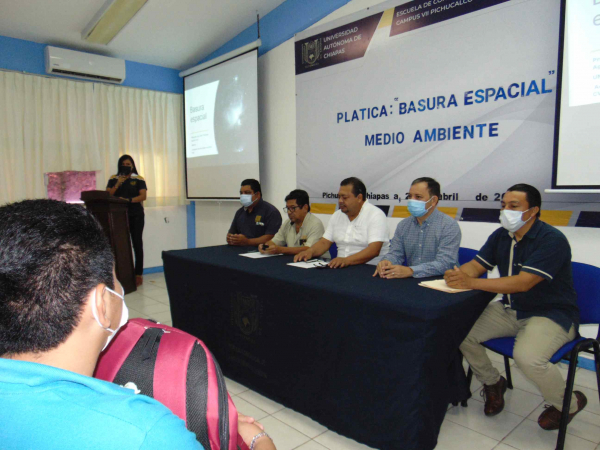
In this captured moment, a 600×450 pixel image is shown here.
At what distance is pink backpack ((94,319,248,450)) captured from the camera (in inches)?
26.4

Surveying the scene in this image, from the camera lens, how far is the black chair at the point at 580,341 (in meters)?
1.64

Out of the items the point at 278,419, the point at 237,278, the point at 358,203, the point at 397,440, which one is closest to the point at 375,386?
the point at 397,440

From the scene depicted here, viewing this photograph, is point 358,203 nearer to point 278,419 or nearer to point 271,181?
point 278,419

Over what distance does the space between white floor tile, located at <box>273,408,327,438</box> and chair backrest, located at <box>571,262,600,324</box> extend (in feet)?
4.38

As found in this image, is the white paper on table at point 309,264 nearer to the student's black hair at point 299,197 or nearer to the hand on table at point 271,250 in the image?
the hand on table at point 271,250

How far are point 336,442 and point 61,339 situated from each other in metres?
1.57

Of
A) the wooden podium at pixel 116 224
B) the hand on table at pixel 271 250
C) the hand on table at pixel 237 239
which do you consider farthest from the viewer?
the wooden podium at pixel 116 224

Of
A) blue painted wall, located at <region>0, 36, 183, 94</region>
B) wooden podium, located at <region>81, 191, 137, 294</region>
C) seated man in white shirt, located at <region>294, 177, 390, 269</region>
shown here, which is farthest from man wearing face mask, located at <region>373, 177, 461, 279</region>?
blue painted wall, located at <region>0, 36, 183, 94</region>

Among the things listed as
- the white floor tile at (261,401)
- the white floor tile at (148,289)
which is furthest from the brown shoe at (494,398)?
the white floor tile at (148,289)

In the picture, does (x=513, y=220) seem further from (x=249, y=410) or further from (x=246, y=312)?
(x=249, y=410)

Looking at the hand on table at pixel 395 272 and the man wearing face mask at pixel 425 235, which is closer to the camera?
the hand on table at pixel 395 272

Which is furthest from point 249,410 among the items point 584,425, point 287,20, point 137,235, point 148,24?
point 148,24

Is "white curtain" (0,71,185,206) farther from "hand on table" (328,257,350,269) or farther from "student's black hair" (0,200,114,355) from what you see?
"student's black hair" (0,200,114,355)

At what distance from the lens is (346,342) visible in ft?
5.44
